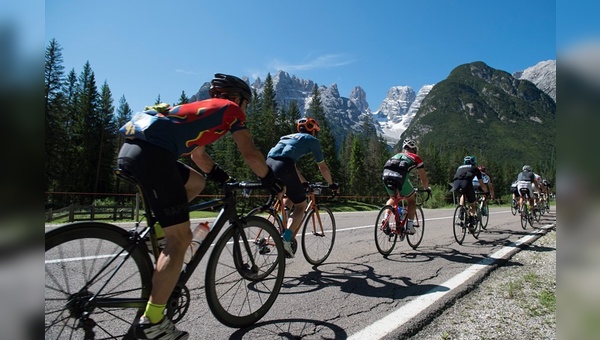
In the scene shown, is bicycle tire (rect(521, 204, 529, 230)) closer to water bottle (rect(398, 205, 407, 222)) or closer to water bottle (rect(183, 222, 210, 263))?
water bottle (rect(398, 205, 407, 222))

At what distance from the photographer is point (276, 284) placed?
3477 millimetres

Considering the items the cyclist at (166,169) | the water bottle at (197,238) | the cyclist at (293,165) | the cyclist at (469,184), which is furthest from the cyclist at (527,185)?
the cyclist at (166,169)

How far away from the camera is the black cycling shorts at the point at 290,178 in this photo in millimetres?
4980

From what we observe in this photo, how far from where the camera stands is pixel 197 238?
2.97 meters

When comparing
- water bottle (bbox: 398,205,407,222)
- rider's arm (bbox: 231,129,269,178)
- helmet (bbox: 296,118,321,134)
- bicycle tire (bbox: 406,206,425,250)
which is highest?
helmet (bbox: 296,118,321,134)

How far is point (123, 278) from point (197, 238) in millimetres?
665

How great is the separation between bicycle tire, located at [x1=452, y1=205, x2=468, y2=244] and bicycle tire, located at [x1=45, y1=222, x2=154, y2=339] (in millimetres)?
7217

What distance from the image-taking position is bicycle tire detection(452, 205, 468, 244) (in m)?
8.00

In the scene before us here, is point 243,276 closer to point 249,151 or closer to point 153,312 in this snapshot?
point 153,312

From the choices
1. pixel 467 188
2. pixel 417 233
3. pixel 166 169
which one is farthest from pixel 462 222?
pixel 166 169

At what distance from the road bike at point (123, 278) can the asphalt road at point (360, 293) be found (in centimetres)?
29

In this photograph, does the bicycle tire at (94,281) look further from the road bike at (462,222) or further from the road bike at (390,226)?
the road bike at (462,222)

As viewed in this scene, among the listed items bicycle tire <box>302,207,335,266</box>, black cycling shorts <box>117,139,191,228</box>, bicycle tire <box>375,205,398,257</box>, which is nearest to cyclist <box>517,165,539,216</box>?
bicycle tire <box>375,205,398,257</box>

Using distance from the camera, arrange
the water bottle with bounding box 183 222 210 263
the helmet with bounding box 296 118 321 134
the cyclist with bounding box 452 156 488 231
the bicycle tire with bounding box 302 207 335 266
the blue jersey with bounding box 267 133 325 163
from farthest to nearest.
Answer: the cyclist with bounding box 452 156 488 231
the bicycle tire with bounding box 302 207 335 266
the helmet with bounding box 296 118 321 134
the blue jersey with bounding box 267 133 325 163
the water bottle with bounding box 183 222 210 263
